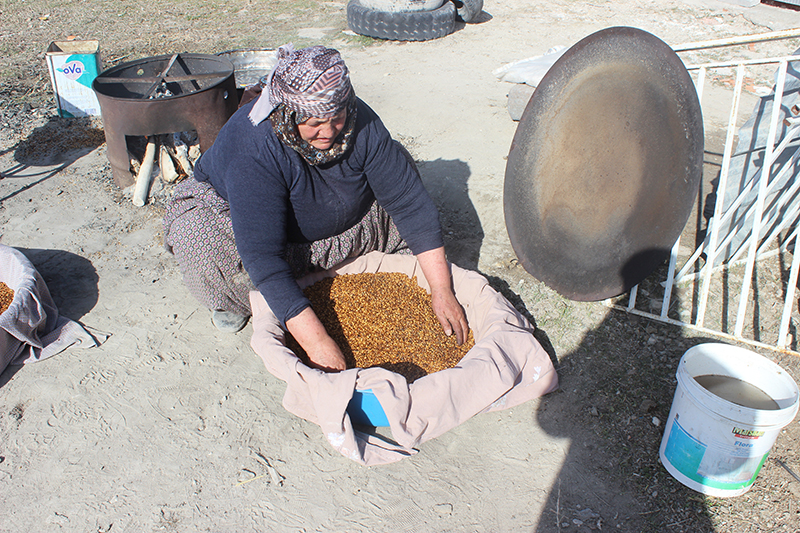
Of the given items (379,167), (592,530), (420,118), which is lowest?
(592,530)

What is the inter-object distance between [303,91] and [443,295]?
3.52ft

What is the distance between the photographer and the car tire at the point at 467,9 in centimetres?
717

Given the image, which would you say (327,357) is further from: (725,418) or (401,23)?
(401,23)

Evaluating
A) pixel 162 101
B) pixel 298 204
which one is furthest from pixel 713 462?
pixel 162 101

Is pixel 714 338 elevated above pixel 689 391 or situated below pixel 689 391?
below

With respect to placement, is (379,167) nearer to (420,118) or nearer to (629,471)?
(629,471)

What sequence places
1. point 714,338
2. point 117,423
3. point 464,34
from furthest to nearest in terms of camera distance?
point 464,34
point 714,338
point 117,423

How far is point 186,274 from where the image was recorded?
2.54 metres

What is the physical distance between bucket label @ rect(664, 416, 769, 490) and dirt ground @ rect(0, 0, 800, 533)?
0.08 meters

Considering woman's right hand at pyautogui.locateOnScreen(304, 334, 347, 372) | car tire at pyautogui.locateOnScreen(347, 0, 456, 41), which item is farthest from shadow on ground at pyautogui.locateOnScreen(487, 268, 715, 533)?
car tire at pyautogui.locateOnScreen(347, 0, 456, 41)

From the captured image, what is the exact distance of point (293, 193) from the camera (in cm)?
219

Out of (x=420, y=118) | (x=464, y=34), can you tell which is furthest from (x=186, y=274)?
(x=464, y=34)

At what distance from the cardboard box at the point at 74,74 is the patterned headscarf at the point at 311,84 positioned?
339 cm

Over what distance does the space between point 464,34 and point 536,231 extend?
539 centimetres
